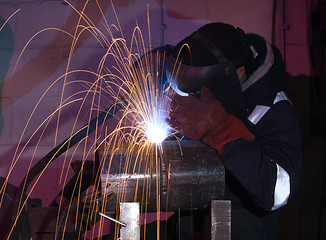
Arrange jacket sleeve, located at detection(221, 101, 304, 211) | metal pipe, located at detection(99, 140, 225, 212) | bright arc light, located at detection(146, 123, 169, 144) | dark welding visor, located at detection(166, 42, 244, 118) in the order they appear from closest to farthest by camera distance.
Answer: metal pipe, located at detection(99, 140, 225, 212)
jacket sleeve, located at detection(221, 101, 304, 211)
dark welding visor, located at detection(166, 42, 244, 118)
bright arc light, located at detection(146, 123, 169, 144)

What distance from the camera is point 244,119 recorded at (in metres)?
1.76

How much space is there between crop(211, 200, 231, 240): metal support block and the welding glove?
0.23 metres

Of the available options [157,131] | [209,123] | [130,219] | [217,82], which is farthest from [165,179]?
[157,131]

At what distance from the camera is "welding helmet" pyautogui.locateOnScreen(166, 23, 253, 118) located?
1626 mm

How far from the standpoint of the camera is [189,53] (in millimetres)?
1732

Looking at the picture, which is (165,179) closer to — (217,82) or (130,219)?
(130,219)

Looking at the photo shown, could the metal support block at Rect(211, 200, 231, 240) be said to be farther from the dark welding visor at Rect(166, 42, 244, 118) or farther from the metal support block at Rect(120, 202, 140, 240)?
the dark welding visor at Rect(166, 42, 244, 118)

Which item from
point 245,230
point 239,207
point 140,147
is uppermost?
point 140,147

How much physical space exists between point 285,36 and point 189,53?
4.83 feet

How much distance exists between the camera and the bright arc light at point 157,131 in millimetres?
2337

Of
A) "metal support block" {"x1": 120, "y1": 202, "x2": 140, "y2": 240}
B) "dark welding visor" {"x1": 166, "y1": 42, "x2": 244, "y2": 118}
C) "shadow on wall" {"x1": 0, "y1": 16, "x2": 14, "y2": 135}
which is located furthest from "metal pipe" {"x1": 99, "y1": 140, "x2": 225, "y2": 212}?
"shadow on wall" {"x1": 0, "y1": 16, "x2": 14, "y2": 135}

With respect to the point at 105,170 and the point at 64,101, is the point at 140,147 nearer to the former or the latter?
the point at 105,170

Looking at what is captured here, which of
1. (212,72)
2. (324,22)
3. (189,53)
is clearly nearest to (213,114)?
(212,72)

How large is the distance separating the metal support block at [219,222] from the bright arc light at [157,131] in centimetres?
107
